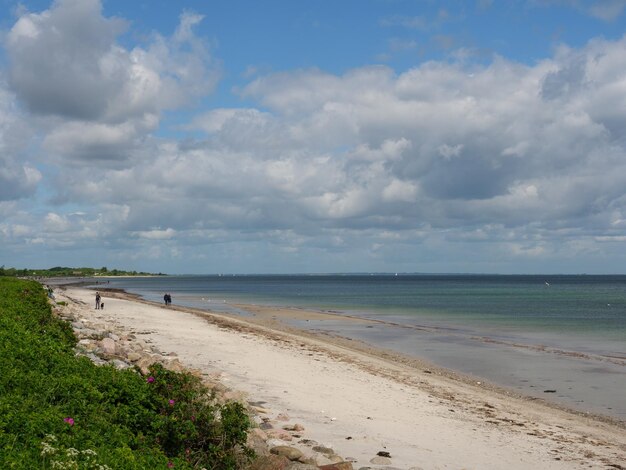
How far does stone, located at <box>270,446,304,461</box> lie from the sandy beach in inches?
46.5

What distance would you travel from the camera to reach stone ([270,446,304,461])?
361 inches

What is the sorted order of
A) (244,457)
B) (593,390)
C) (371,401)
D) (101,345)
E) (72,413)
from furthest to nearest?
(593,390), (101,345), (371,401), (244,457), (72,413)

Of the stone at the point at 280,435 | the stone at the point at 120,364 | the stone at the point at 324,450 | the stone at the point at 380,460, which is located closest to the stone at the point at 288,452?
the stone at the point at 324,450

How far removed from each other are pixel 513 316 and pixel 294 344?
106 ft

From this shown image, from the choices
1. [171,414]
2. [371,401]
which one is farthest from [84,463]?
[371,401]

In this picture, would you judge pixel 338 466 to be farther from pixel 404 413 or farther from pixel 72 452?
pixel 404 413

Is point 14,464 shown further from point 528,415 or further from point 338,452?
point 528,415

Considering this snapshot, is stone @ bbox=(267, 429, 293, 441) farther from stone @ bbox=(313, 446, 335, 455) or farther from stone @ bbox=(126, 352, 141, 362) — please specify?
stone @ bbox=(126, 352, 141, 362)

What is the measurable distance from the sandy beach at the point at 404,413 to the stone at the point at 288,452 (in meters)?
1.18

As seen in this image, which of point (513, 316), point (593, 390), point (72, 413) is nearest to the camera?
point (72, 413)

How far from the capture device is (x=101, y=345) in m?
17.3

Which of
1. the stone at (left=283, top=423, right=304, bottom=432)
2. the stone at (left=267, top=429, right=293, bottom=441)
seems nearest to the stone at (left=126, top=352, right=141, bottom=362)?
the stone at (left=283, top=423, right=304, bottom=432)

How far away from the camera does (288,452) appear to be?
30.3 ft

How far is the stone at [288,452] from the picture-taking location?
9164 mm
